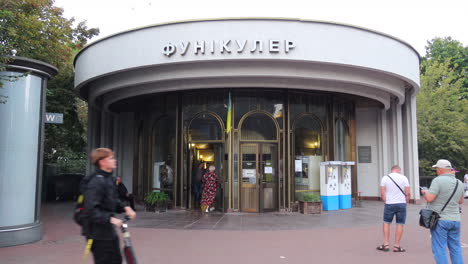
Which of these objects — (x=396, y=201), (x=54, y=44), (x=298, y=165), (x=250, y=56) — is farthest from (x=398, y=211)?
(x=54, y=44)

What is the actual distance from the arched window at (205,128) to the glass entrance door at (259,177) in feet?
3.36

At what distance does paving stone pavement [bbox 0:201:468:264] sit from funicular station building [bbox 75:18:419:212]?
166cm

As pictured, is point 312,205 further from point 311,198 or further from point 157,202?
point 157,202

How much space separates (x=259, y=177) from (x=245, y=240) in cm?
454

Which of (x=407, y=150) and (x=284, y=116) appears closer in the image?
(x=284, y=116)

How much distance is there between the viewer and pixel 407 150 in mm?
16125

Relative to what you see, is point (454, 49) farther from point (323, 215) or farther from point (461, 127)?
point (323, 215)

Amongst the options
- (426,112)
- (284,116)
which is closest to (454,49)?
(426,112)

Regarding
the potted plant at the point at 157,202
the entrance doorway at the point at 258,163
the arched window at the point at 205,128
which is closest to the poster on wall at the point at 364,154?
the entrance doorway at the point at 258,163

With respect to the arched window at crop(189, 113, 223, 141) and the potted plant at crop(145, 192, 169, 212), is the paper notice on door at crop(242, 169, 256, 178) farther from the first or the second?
the potted plant at crop(145, 192, 169, 212)

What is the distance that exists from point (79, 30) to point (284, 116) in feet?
38.6

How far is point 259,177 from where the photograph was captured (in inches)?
495

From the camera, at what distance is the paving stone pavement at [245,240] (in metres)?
6.61

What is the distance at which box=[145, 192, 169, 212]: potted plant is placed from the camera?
1276 centimetres
